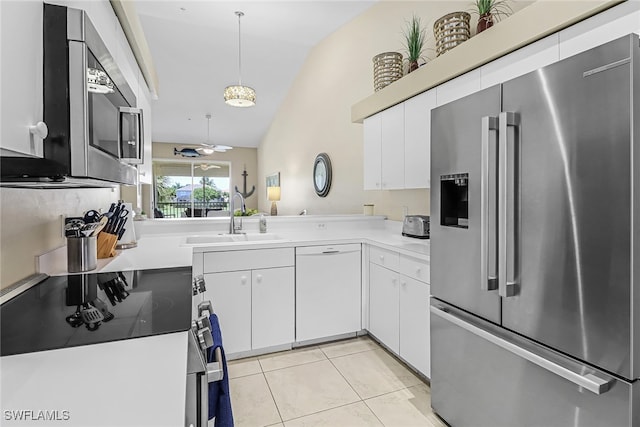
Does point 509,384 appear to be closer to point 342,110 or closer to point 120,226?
point 120,226

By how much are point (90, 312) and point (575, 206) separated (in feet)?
5.09

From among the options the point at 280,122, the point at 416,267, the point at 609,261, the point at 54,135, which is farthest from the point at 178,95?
the point at 609,261

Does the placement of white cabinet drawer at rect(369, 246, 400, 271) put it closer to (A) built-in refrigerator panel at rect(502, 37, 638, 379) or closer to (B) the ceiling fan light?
(A) built-in refrigerator panel at rect(502, 37, 638, 379)

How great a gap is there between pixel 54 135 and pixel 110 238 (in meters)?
1.17

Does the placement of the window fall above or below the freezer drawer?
above

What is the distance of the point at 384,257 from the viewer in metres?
2.57

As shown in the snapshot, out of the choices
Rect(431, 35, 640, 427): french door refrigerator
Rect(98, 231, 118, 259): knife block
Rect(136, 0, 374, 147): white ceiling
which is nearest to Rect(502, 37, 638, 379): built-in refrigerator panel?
Rect(431, 35, 640, 427): french door refrigerator

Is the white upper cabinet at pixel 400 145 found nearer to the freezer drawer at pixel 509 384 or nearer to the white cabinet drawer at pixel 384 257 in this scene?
the white cabinet drawer at pixel 384 257

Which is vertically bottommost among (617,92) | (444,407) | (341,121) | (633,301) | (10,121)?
(444,407)

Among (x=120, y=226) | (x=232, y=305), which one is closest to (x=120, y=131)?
(x=120, y=226)

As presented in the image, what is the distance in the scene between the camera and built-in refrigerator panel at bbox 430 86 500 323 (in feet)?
4.94

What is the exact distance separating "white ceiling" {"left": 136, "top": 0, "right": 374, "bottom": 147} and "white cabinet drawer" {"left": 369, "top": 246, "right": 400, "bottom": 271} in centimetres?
277

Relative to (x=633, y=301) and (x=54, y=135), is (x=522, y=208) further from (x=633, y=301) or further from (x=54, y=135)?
(x=54, y=135)

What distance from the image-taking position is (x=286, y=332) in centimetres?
264
